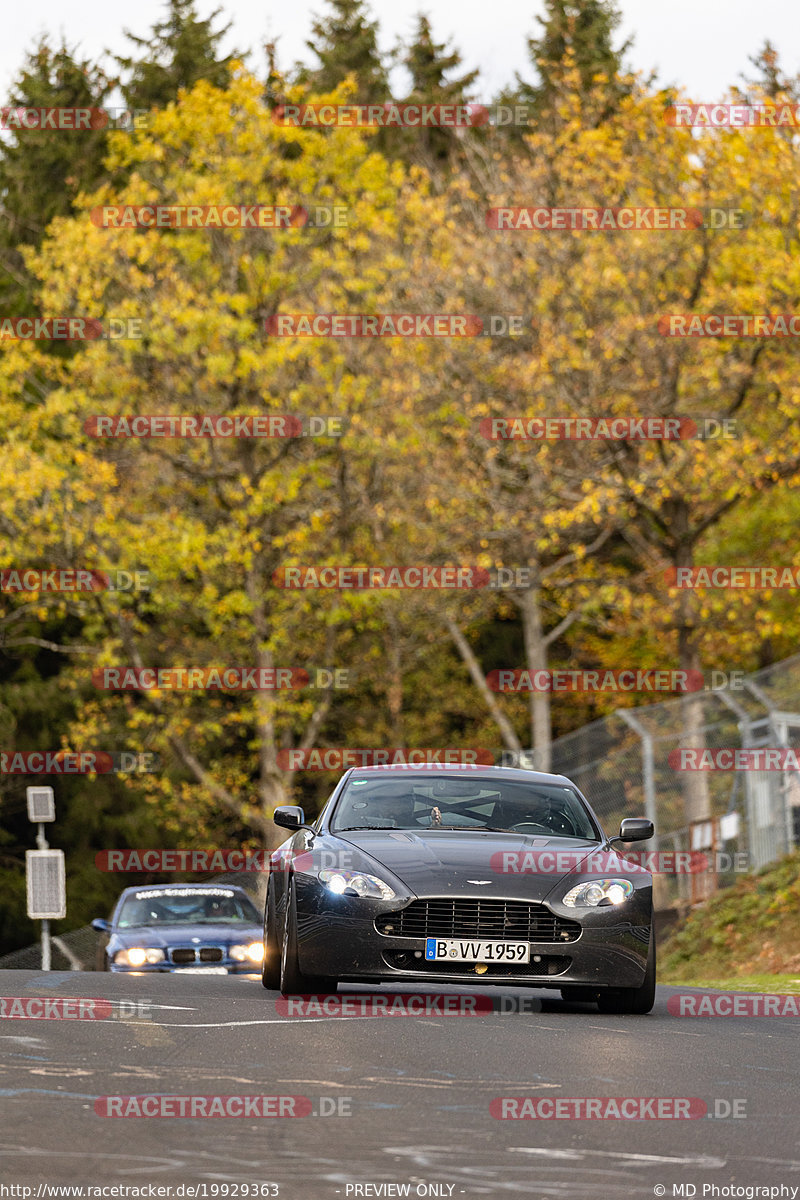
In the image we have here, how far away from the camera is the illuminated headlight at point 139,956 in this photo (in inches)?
727

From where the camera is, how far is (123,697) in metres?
Result: 45.5

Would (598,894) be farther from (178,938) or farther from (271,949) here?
(178,938)

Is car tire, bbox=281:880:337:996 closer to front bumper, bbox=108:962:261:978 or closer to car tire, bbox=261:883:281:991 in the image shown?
car tire, bbox=261:883:281:991

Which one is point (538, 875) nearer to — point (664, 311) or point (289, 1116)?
point (289, 1116)

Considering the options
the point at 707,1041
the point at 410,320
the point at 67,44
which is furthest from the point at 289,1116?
the point at 67,44

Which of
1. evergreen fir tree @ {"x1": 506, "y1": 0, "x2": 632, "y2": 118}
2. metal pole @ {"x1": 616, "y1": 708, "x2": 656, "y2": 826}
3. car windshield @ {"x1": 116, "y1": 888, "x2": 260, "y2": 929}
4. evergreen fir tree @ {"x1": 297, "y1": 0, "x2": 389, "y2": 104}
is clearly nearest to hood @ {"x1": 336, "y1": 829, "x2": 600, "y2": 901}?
car windshield @ {"x1": 116, "y1": 888, "x2": 260, "y2": 929}

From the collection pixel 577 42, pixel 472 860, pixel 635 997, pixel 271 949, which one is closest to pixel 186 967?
pixel 271 949

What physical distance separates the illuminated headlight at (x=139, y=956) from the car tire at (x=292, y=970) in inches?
283

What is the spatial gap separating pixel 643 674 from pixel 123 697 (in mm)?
12023

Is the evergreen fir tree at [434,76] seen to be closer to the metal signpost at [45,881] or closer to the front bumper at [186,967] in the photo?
the metal signpost at [45,881]

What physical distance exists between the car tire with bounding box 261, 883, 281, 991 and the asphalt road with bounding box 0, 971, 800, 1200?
1054mm

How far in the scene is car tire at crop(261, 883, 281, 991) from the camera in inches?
476

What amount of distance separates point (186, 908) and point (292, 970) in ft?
30.0

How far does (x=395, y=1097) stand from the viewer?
7270 mm
